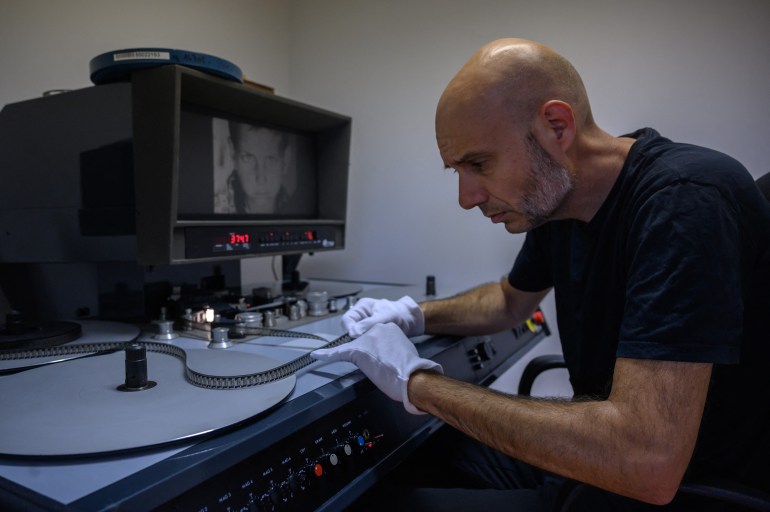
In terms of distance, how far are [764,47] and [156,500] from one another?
71.2 inches

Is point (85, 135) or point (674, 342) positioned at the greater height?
point (85, 135)

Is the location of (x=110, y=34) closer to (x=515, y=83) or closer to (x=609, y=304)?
(x=515, y=83)

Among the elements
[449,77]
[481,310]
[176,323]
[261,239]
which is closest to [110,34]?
[261,239]

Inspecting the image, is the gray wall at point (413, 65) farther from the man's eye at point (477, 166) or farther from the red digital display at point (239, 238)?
the man's eye at point (477, 166)

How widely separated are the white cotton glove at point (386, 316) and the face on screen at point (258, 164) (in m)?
0.51

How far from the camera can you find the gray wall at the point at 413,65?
1.42m

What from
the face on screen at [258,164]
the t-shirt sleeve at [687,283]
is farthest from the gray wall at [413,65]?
the t-shirt sleeve at [687,283]

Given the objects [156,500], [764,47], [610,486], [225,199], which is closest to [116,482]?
[156,500]

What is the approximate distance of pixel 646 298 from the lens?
0.70 meters

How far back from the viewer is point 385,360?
0.81 metres

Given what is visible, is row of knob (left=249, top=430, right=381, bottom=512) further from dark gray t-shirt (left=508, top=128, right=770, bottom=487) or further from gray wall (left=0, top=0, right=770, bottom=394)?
gray wall (left=0, top=0, right=770, bottom=394)

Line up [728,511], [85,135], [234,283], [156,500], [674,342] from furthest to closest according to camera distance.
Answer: [234,283]
[85,135]
[728,511]
[674,342]
[156,500]

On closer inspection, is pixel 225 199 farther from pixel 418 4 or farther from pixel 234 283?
pixel 418 4

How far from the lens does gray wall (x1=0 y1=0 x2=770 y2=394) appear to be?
1.42 m
